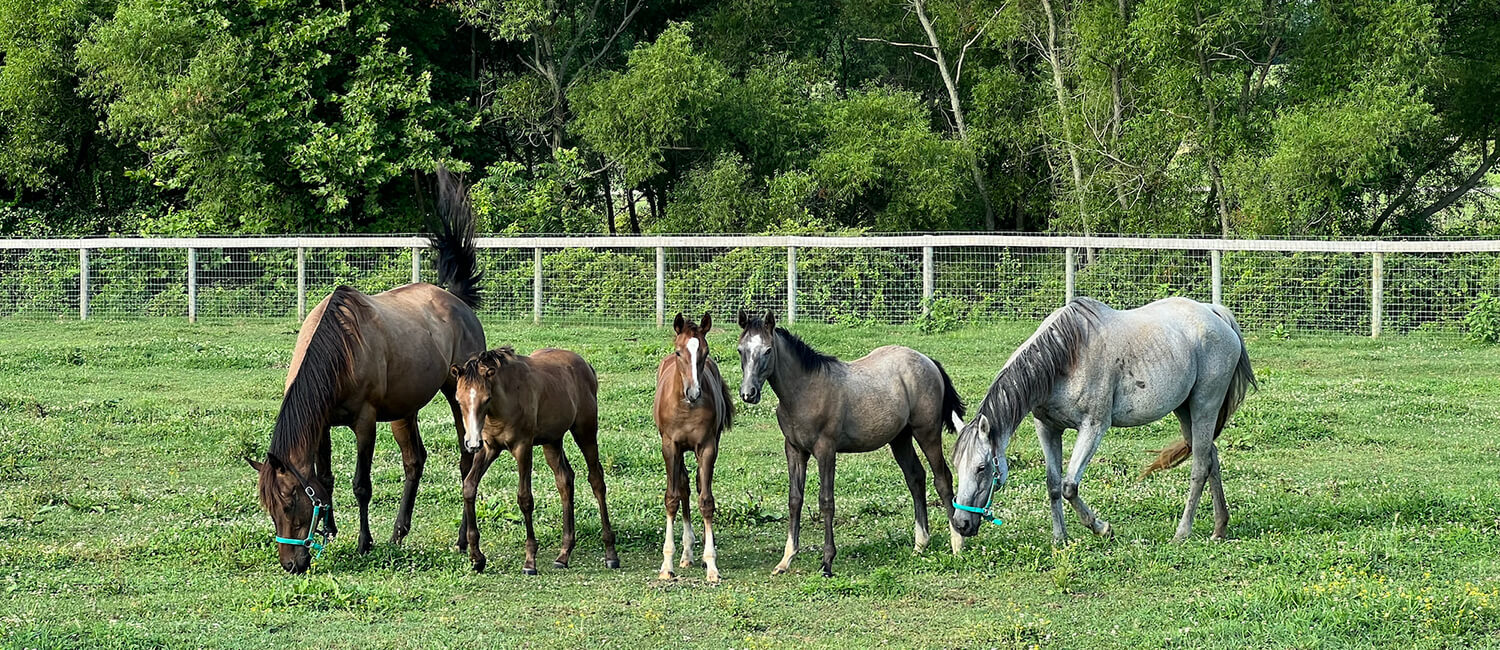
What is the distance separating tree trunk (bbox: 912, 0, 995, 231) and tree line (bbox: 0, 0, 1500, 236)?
94 mm

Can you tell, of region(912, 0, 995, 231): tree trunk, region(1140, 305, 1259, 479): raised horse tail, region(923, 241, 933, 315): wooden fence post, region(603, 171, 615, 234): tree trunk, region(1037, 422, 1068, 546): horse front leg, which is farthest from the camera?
region(603, 171, 615, 234): tree trunk

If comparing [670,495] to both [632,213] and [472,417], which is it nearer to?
[472,417]

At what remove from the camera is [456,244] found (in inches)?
468

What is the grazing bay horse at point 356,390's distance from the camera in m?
8.52

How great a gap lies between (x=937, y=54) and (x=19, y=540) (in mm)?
20353

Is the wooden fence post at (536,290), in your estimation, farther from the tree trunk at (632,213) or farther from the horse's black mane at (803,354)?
the horse's black mane at (803,354)

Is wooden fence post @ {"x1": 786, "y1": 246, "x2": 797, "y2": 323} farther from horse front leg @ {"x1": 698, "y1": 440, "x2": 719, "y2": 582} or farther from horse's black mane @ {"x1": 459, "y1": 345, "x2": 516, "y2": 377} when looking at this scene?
horse's black mane @ {"x1": 459, "y1": 345, "x2": 516, "y2": 377}

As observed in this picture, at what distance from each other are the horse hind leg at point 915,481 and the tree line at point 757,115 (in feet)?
48.0

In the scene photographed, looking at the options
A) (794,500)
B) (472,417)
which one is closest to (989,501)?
(794,500)

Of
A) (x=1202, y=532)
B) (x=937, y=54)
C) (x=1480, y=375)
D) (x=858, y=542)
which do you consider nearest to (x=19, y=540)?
(x=858, y=542)

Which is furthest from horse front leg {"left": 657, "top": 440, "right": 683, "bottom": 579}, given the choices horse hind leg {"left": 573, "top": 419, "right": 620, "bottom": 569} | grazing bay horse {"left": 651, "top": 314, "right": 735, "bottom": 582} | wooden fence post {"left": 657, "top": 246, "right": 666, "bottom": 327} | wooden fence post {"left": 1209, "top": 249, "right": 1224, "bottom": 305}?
wooden fence post {"left": 657, "top": 246, "right": 666, "bottom": 327}

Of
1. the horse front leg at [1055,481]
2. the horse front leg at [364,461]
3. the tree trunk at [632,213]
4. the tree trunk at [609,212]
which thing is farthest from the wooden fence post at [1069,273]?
the horse front leg at [364,461]

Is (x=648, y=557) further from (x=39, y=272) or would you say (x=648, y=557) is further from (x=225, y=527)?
(x=39, y=272)

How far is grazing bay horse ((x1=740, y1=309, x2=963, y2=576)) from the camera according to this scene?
8734 millimetres
